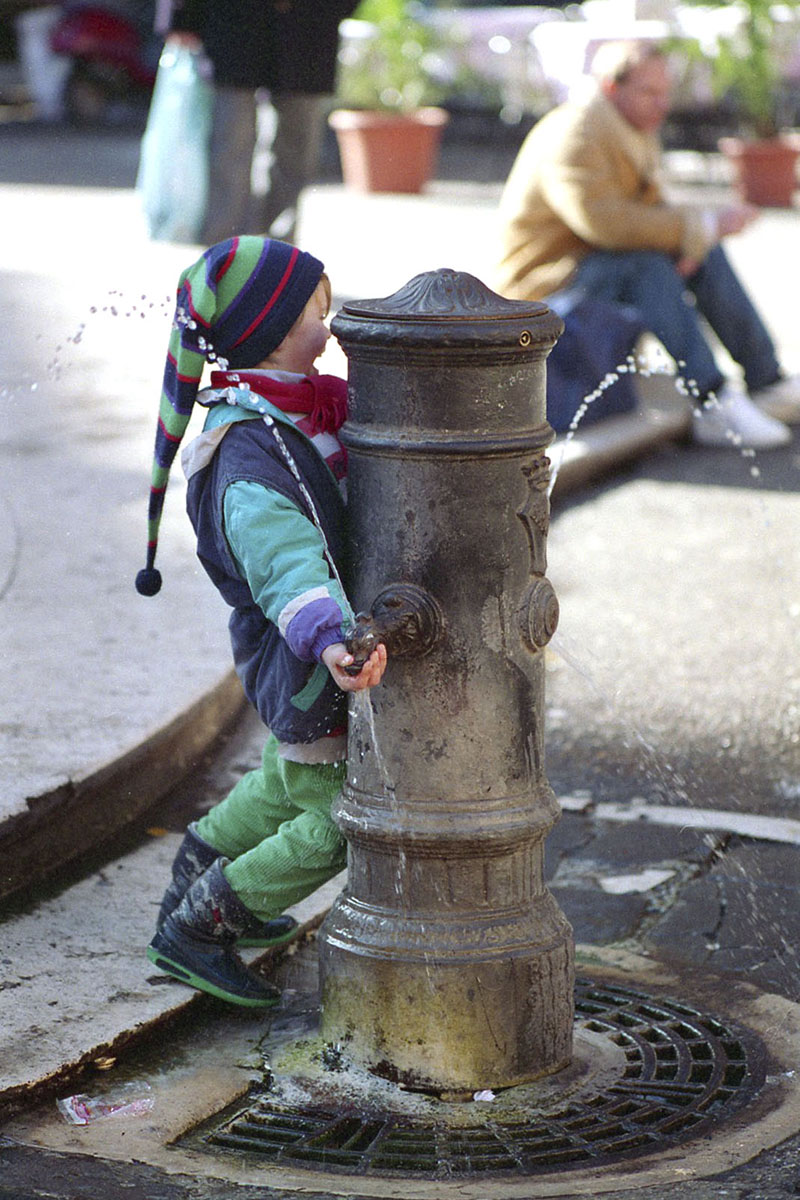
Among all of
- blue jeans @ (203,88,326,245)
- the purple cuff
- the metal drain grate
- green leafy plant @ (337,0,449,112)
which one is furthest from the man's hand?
green leafy plant @ (337,0,449,112)

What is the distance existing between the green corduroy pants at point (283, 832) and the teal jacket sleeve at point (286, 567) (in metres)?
0.34

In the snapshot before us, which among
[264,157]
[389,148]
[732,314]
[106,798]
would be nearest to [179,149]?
[264,157]

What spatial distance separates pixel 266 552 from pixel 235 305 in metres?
0.44

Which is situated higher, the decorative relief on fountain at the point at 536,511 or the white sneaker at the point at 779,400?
the decorative relief on fountain at the point at 536,511

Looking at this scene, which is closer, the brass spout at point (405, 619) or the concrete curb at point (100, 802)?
the brass spout at point (405, 619)

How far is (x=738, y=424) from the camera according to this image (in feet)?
24.6

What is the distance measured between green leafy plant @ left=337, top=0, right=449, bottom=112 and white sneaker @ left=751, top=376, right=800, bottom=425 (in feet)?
25.5

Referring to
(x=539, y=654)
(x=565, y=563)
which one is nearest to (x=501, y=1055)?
(x=539, y=654)

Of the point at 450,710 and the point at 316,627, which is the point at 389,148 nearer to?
the point at 450,710

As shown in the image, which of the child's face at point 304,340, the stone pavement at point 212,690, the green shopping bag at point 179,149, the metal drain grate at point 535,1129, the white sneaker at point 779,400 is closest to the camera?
the metal drain grate at point 535,1129

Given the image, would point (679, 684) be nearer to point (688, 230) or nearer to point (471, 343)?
point (471, 343)

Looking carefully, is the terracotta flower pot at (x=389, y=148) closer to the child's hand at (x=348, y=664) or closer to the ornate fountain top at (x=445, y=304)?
the ornate fountain top at (x=445, y=304)

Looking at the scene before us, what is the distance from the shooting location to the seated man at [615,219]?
22.9 ft

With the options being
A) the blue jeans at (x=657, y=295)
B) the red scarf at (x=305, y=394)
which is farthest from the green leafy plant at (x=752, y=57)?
the red scarf at (x=305, y=394)
